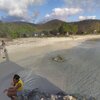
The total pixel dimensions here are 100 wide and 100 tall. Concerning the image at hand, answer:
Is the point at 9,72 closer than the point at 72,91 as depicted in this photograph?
No

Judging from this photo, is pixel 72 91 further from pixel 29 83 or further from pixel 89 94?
pixel 29 83

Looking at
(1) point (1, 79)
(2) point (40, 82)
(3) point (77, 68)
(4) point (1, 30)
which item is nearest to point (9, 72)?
(1) point (1, 79)

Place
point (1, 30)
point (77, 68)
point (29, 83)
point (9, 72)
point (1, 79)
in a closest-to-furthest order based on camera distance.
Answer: point (29, 83)
point (1, 79)
point (9, 72)
point (77, 68)
point (1, 30)

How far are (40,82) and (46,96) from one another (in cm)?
370

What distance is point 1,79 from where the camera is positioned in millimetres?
16156

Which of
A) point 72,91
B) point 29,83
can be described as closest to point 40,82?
point 29,83

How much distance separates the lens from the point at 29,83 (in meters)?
14.9

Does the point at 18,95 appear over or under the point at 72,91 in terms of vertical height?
over

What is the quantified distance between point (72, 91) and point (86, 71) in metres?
6.12

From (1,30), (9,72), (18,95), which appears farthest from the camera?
(1,30)

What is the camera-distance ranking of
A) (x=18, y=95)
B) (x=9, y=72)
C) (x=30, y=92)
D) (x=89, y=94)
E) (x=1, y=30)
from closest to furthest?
(x=18, y=95)
(x=30, y=92)
(x=89, y=94)
(x=9, y=72)
(x=1, y=30)

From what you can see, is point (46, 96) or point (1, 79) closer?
point (46, 96)

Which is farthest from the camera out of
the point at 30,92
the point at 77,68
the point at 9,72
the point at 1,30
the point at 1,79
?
the point at 1,30

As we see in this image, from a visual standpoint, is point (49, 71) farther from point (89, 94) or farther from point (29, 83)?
point (89, 94)
